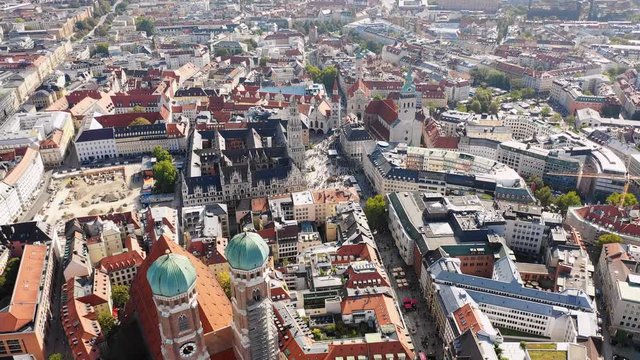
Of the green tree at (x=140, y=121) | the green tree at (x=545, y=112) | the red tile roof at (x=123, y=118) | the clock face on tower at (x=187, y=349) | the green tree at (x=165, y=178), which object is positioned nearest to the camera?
the clock face on tower at (x=187, y=349)

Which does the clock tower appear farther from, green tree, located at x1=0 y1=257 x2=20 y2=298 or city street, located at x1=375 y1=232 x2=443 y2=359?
green tree, located at x1=0 y1=257 x2=20 y2=298

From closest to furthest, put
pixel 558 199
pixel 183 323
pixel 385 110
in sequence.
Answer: pixel 183 323 → pixel 558 199 → pixel 385 110

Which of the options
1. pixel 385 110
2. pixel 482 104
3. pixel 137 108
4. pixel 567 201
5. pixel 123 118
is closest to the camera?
pixel 567 201

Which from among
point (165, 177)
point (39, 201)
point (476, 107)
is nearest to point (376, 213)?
point (165, 177)

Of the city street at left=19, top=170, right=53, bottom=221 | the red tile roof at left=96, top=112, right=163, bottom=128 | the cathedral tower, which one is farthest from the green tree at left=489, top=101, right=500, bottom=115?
the cathedral tower

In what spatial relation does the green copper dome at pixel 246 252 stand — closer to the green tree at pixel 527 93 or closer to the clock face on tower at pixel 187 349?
the clock face on tower at pixel 187 349

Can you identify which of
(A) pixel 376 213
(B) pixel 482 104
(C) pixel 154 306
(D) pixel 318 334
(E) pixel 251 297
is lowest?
(D) pixel 318 334

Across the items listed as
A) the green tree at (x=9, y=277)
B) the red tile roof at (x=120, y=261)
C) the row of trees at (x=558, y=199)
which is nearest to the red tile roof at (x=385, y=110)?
the row of trees at (x=558, y=199)

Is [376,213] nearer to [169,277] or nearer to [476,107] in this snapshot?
[169,277]
